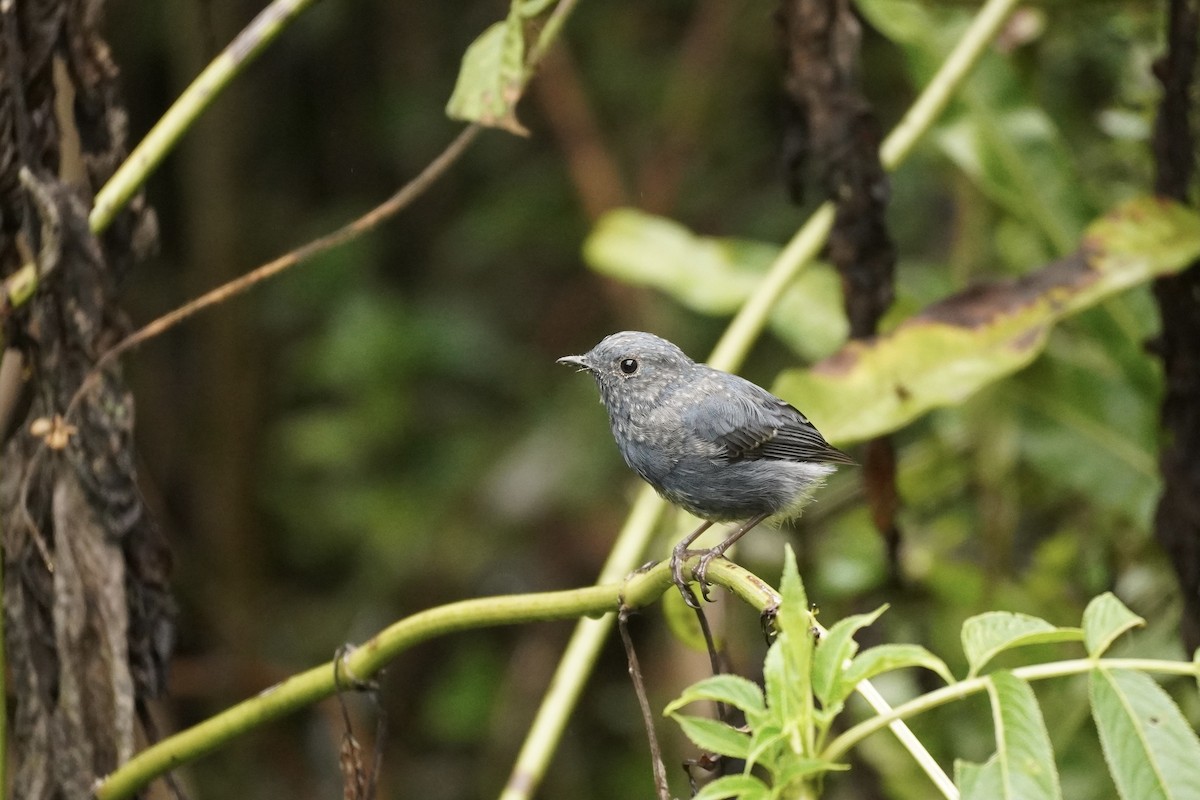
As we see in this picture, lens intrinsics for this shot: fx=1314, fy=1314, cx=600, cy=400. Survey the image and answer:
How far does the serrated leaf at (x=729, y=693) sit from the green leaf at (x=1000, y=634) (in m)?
0.23

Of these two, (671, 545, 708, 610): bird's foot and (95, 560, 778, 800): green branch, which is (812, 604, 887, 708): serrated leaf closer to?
(95, 560, 778, 800): green branch

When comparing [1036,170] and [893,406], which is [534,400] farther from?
[893,406]

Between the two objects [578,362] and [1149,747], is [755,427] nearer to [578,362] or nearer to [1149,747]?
[578,362]

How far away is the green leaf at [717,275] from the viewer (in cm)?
366

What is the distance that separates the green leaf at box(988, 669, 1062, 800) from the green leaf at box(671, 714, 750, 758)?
0.87 ft

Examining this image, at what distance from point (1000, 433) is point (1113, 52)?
1.48 m

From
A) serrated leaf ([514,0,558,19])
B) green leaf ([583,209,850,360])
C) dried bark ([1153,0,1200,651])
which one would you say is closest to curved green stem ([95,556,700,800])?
serrated leaf ([514,0,558,19])

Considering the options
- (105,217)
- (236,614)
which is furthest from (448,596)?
(105,217)

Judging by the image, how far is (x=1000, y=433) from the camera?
3.86 metres

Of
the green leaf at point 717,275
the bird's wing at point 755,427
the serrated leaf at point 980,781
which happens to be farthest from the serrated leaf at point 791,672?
the green leaf at point 717,275

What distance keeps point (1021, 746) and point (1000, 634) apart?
13 cm

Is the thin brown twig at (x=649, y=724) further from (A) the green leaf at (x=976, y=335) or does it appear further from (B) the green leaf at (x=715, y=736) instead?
(A) the green leaf at (x=976, y=335)

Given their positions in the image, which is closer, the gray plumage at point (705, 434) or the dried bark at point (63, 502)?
the dried bark at point (63, 502)

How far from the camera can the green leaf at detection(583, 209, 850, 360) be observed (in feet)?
12.0
